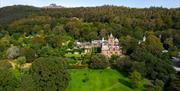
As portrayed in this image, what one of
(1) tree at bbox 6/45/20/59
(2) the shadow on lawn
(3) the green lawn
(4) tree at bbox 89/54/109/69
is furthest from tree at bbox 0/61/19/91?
(1) tree at bbox 6/45/20/59

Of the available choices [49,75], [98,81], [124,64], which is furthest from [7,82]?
[124,64]

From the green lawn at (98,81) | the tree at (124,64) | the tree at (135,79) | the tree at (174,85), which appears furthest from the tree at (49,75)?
the tree at (174,85)

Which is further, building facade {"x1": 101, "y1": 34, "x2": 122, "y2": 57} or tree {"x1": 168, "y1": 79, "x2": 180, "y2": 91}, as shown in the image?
building facade {"x1": 101, "y1": 34, "x2": 122, "y2": 57}

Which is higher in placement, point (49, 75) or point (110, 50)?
point (110, 50)

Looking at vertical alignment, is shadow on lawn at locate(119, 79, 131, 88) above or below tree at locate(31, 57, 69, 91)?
below

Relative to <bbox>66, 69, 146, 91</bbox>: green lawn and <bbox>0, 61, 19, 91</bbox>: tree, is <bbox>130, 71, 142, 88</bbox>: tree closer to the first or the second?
<bbox>66, 69, 146, 91</bbox>: green lawn

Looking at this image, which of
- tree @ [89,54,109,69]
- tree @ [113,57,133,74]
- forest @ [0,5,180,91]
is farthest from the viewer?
tree @ [89,54,109,69]

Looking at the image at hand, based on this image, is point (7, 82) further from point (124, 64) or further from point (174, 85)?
point (174, 85)
